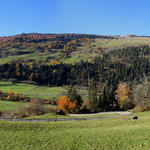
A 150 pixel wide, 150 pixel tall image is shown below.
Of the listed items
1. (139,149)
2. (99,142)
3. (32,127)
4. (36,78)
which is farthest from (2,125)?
(36,78)

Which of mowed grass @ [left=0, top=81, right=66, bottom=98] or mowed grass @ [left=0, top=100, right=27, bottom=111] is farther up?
mowed grass @ [left=0, top=81, right=66, bottom=98]

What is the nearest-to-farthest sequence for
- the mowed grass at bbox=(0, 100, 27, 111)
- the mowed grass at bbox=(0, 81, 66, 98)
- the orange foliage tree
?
the orange foliage tree, the mowed grass at bbox=(0, 100, 27, 111), the mowed grass at bbox=(0, 81, 66, 98)

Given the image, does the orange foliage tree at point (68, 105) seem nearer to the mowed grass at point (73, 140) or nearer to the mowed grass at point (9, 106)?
the mowed grass at point (9, 106)

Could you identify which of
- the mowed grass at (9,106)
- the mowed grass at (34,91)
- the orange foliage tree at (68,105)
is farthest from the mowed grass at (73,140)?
the mowed grass at (34,91)

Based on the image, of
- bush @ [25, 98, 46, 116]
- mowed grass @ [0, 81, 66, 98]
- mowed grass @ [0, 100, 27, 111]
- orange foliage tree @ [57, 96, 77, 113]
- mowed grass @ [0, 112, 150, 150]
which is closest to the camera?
mowed grass @ [0, 112, 150, 150]

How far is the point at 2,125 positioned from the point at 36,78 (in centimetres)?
13347

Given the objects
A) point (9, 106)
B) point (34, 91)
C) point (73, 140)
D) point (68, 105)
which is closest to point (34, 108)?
point (68, 105)

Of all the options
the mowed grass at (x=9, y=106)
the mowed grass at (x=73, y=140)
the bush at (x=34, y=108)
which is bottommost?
the mowed grass at (x=9, y=106)

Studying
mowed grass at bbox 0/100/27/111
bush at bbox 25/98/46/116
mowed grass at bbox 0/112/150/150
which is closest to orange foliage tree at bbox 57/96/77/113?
bush at bbox 25/98/46/116

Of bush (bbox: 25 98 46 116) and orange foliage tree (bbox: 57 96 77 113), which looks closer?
bush (bbox: 25 98 46 116)

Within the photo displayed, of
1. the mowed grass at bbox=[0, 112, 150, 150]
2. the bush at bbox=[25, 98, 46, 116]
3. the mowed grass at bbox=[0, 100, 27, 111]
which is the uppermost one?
the mowed grass at bbox=[0, 112, 150, 150]

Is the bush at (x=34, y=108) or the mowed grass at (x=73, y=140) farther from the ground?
the mowed grass at (x=73, y=140)

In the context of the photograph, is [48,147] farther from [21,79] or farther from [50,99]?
[21,79]

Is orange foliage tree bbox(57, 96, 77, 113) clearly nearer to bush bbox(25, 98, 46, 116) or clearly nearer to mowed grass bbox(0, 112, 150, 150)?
bush bbox(25, 98, 46, 116)
